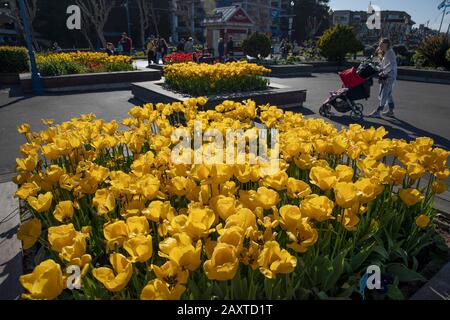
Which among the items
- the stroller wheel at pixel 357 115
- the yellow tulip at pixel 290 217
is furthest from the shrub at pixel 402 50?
the yellow tulip at pixel 290 217

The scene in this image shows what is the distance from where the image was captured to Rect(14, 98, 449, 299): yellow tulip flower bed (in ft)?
4.37

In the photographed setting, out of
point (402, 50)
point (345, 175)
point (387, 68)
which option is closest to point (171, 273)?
point (345, 175)

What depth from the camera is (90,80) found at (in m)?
12.7

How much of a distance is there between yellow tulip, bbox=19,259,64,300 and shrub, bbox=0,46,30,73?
15122mm

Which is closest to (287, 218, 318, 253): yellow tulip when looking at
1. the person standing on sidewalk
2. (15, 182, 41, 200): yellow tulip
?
(15, 182, 41, 200): yellow tulip

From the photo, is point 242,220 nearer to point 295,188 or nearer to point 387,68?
point 295,188

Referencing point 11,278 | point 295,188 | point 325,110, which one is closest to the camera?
point 295,188

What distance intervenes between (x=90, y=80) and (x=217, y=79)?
21.7ft

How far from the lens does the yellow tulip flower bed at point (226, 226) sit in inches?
52.4

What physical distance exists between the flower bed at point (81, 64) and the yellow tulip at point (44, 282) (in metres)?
13.1

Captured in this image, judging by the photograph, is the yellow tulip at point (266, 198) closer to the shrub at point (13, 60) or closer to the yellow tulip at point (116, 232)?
the yellow tulip at point (116, 232)

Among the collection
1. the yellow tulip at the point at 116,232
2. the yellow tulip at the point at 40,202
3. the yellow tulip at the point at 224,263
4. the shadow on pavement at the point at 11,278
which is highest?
the yellow tulip at the point at 224,263
